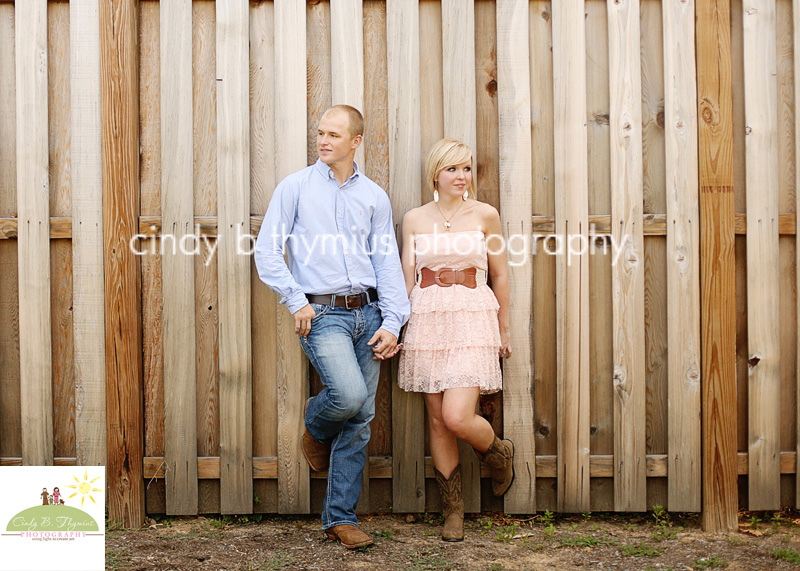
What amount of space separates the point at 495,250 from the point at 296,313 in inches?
41.7

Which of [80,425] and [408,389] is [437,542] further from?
[80,425]

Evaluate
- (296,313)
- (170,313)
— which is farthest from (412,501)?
(170,313)

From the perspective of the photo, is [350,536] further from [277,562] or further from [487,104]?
[487,104]

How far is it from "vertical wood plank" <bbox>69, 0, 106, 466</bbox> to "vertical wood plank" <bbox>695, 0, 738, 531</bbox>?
3.06m

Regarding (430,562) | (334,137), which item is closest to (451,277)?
(334,137)

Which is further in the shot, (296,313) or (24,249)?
(24,249)

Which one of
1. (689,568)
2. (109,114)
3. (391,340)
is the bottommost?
(689,568)

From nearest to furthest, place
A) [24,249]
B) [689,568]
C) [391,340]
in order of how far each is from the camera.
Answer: [689,568], [391,340], [24,249]

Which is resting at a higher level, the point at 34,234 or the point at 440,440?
the point at 34,234

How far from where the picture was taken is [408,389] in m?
3.35

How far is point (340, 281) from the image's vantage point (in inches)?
126

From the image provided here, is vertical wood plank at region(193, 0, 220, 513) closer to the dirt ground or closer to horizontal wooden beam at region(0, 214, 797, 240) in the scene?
horizontal wooden beam at region(0, 214, 797, 240)

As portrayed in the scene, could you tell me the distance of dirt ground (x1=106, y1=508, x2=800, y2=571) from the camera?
3027 mm

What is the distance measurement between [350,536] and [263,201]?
1.73 m
